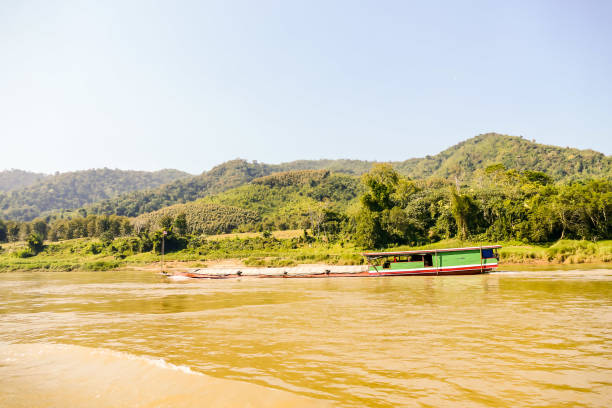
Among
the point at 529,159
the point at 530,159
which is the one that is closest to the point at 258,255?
the point at 530,159

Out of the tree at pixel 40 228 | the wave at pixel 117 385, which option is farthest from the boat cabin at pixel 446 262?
the tree at pixel 40 228

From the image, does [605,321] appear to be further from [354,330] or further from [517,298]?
[354,330]

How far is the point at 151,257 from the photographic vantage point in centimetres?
6606

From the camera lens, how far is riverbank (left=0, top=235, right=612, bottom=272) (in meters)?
36.6

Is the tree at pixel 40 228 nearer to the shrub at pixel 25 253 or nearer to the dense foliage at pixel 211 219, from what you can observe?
the dense foliage at pixel 211 219

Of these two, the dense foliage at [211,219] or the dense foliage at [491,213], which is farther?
the dense foliage at [211,219]

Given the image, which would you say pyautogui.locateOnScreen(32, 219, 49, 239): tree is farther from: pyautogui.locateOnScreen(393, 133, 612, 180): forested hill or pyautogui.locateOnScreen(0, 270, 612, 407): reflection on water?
pyautogui.locateOnScreen(393, 133, 612, 180): forested hill

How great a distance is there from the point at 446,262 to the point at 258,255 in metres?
31.7

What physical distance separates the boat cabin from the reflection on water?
39.4 ft

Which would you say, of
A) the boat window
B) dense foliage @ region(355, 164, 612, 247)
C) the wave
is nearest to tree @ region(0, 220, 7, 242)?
dense foliage @ region(355, 164, 612, 247)

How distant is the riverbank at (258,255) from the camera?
36594 mm

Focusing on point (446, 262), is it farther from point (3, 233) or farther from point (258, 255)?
point (3, 233)

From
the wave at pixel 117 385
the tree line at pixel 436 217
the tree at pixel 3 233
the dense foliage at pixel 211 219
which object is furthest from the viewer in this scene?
the tree at pixel 3 233

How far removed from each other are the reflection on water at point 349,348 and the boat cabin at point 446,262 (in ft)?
39.4
